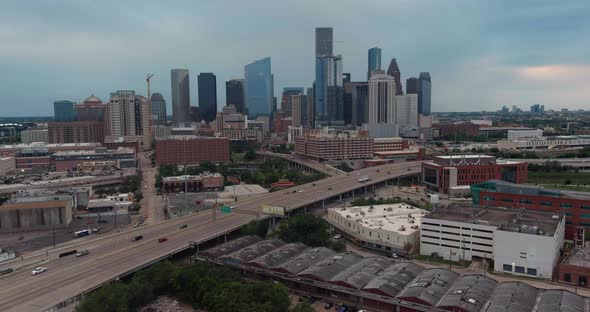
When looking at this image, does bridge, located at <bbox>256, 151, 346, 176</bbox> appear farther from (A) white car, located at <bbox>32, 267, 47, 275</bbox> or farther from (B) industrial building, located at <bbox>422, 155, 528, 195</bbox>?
(A) white car, located at <bbox>32, 267, 47, 275</bbox>

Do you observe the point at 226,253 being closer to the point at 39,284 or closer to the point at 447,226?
the point at 39,284

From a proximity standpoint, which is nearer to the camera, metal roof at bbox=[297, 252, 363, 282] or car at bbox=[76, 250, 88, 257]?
metal roof at bbox=[297, 252, 363, 282]

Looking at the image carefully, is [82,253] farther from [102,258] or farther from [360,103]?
[360,103]

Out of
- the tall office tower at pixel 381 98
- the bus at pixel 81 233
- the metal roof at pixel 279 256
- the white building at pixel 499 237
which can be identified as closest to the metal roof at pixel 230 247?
the metal roof at pixel 279 256

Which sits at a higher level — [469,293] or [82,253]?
[82,253]

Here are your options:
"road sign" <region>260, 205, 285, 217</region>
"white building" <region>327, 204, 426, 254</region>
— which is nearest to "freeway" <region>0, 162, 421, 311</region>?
"road sign" <region>260, 205, 285, 217</region>

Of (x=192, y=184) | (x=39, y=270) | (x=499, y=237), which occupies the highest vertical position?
(x=499, y=237)

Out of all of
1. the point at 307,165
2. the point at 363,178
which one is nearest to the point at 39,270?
the point at 363,178
